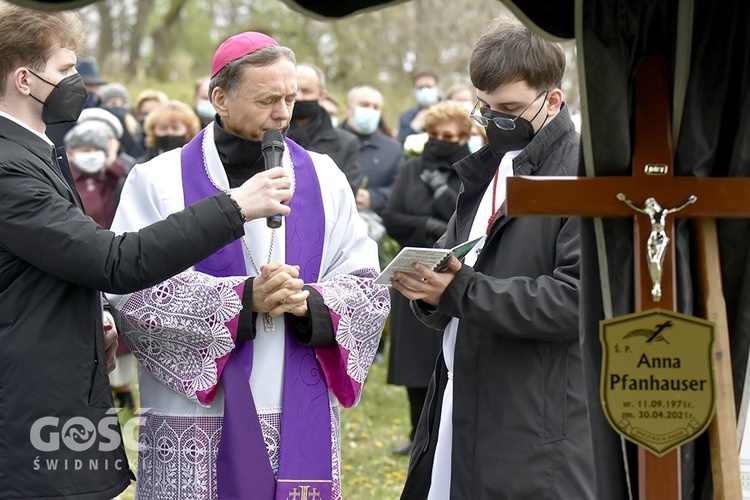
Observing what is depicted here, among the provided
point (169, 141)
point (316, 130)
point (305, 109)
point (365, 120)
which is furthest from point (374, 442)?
point (365, 120)

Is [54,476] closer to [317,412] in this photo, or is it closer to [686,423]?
[317,412]

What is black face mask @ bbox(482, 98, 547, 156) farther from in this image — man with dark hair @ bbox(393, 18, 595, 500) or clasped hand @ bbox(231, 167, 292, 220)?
clasped hand @ bbox(231, 167, 292, 220)

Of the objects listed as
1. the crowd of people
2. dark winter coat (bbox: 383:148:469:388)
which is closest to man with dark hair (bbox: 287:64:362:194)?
dark winter coat (bbox: 383:148:469:388)

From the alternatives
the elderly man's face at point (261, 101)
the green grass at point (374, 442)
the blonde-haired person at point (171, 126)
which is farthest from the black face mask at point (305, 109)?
the elderly man's face at point (261, 101)

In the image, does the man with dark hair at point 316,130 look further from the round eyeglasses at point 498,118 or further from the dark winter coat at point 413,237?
the round eyeglasses at point 498,118

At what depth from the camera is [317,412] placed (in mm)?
3586

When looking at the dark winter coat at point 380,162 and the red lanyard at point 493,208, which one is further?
the dark winter coat at point 380,162

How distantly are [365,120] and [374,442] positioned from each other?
10.7 feet

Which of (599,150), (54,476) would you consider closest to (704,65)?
(599,150)

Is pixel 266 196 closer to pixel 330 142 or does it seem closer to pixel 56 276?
pixel 56 276

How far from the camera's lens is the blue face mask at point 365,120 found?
9.52 metres

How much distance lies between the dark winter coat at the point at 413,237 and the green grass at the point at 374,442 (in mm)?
623

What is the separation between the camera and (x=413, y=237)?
7.03 meters

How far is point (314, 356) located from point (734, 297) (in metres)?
1.67
